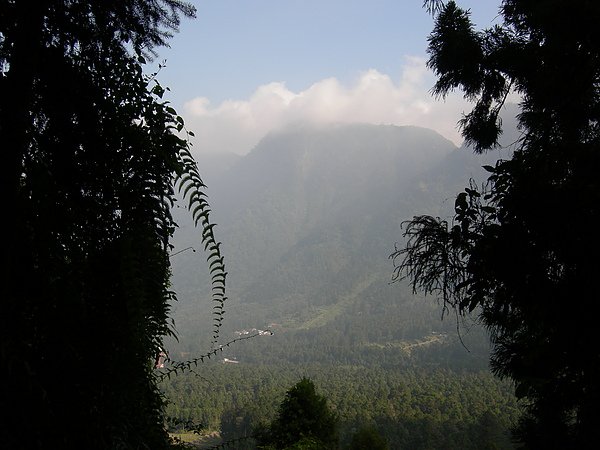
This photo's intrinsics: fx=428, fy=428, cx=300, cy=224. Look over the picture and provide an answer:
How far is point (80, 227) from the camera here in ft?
4.19

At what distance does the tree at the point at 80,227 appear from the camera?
3.60 ft

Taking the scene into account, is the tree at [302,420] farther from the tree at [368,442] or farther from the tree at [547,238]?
the tree at [547,238]

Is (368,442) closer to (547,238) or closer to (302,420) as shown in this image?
(302,420)

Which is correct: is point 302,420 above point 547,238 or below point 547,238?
below

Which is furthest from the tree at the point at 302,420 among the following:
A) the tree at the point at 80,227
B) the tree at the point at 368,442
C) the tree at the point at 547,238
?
the tree at the point at 80,227

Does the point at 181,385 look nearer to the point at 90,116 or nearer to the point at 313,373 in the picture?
the point at 313,373

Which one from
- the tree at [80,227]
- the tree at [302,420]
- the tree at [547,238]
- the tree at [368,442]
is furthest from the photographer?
the tree at [368,442]

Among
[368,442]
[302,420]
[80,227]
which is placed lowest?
[368,442]

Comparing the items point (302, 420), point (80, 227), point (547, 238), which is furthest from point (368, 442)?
point (80, 227)

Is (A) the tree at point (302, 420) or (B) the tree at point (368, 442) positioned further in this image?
(B) the tree at point (368, 442)

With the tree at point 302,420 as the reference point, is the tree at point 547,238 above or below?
above

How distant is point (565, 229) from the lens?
6.54ft

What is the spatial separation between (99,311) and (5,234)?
0.34m

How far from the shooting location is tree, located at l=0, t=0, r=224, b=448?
3.60 ft
